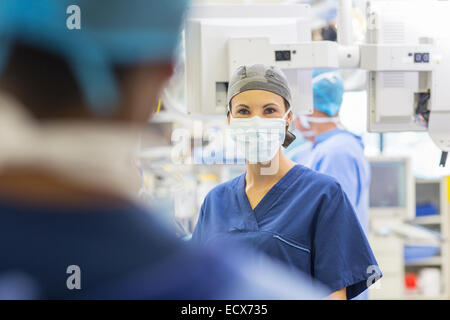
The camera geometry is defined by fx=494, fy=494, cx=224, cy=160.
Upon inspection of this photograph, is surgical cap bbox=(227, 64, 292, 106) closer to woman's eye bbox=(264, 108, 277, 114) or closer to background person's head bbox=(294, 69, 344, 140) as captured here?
woman's eye bbox=(264, 108, 277, 114)

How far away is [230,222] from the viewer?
1.43m

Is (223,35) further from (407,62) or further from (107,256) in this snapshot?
(107,256)

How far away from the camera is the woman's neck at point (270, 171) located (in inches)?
57.0

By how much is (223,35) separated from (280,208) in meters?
0.63

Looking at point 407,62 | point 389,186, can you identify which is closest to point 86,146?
point 407,62

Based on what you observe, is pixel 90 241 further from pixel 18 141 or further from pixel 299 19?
pixel 299 19

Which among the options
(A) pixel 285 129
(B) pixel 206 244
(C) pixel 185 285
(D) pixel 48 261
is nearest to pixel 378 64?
(A) pixel 285 129

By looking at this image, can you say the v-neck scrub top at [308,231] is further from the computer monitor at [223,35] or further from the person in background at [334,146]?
the person in background at [334,146]

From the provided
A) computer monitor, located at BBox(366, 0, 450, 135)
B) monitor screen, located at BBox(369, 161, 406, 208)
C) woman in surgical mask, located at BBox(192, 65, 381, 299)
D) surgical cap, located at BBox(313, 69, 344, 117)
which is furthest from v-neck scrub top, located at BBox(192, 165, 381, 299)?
monitor screen, located at BBox(369, 161, 406, 208)

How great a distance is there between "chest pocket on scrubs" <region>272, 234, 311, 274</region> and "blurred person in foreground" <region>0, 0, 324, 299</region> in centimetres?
33

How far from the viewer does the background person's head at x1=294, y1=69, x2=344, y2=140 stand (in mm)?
2227

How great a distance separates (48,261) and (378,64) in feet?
4.23

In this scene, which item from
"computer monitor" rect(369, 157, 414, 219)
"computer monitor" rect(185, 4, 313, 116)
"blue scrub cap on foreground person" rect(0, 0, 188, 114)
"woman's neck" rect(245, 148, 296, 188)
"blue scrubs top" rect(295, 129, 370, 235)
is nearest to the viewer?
"blue scrub cap on foreground person" rect(0, 0, 188, 114)

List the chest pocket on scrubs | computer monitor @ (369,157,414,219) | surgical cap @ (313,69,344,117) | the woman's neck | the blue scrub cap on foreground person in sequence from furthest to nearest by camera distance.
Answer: computer monitor @ (369,157,414,219)
surgical cap @ (313,69,344,117)
the woman's neck
the chest pocket on scrubs
the blue scrub cap on foreground person
